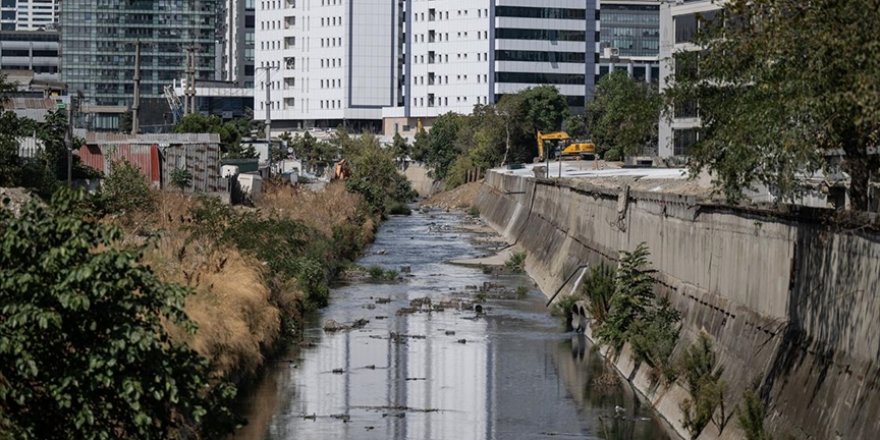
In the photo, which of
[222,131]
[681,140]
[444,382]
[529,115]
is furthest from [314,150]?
[444,382]

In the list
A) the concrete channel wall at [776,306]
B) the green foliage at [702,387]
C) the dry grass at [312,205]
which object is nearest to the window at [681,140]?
the dry grass at [312,205]

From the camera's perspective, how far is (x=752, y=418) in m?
28.7

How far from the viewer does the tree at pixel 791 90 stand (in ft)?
89.6

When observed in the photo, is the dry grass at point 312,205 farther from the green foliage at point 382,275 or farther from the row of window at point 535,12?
the row of window at point 535,12

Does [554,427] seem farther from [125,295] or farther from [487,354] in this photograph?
[125,295]

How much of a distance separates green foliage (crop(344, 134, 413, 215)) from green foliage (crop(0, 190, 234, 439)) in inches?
3988

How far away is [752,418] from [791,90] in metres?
5.92

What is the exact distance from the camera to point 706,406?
107ft

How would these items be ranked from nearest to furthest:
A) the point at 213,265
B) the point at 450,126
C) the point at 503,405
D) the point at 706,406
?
the point at 706,406 → the point at 503,405 → the point at 213,265 → the point at 450,126

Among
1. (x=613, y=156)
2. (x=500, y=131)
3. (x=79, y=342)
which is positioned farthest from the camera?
(x=500, y=131)

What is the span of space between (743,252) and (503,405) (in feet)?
24.9

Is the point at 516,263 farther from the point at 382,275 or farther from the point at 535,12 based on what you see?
the point at 535,12

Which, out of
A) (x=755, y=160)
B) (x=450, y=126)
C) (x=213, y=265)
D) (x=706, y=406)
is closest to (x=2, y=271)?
(x=755, y=160)

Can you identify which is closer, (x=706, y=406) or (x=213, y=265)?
(x=706, y=406)
